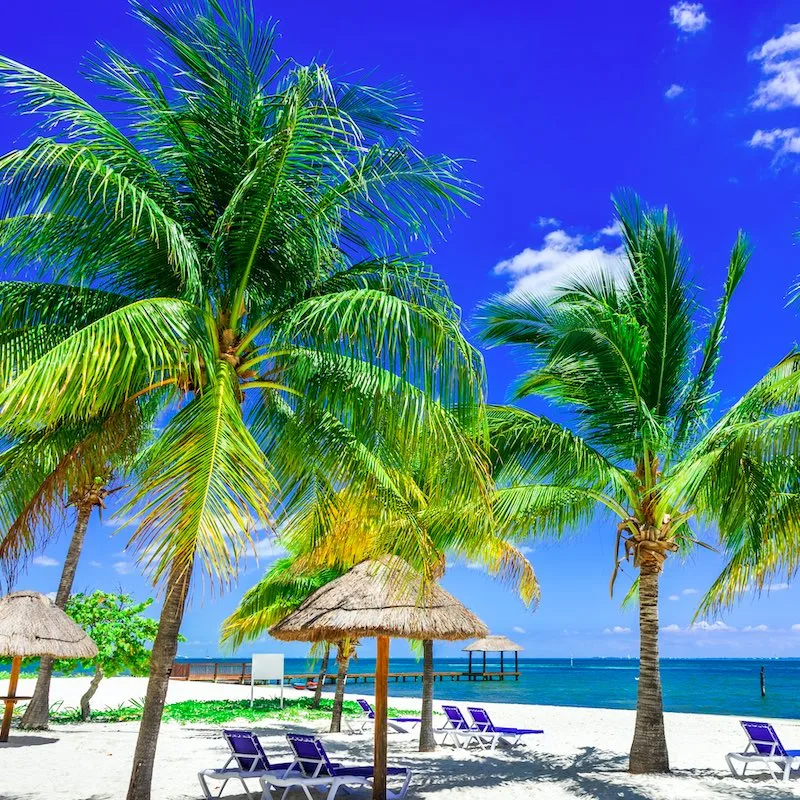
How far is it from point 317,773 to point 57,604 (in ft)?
31.0

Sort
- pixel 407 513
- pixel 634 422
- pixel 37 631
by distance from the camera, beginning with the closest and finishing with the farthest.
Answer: pixel 407 513
pixel 634 422
pixel 37 631

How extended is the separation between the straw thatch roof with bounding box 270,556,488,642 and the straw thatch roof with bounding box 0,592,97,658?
5211 millimetres

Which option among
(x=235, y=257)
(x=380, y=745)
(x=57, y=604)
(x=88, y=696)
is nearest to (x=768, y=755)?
(x=380, y=745)

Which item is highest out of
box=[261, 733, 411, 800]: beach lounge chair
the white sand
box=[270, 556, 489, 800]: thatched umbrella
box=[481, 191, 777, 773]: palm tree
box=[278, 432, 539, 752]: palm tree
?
box=[481, 191, 777, 773]: palm tree

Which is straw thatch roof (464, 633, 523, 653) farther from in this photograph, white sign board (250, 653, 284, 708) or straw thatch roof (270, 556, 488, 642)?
straw thatch roof (270, 556, 488, 642)

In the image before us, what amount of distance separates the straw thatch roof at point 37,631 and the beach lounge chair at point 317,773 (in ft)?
17.7

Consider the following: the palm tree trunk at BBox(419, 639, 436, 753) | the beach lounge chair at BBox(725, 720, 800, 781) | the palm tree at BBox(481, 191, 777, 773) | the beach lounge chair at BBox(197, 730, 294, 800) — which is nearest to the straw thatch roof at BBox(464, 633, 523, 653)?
the palm tree trunk at BBox(419, 639, 436, 753)

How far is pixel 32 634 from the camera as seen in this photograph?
12438mm

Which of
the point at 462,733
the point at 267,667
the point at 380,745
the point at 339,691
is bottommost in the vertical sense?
the point at 462,733

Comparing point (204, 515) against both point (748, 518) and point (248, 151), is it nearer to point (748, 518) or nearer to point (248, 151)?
point (248, 151)

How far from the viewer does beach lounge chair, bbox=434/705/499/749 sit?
13996mm

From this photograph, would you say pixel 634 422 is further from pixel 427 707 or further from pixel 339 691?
pixel 339 691

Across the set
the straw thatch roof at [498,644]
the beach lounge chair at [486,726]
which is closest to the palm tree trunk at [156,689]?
the beach lounge chair at [486,726]

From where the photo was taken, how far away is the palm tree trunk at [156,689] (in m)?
6.85
